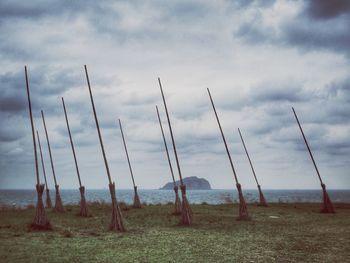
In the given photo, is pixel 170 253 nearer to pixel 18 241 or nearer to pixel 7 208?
pixel 18 241

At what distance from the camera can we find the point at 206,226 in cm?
1630

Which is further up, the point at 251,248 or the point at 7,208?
the point at 7,208

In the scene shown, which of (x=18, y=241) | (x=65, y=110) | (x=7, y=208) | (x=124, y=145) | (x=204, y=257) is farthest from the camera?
(x=124, y=145)

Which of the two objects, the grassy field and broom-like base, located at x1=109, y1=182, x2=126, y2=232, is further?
broom-like base, located at x1=109, y1=182, x2=126, y2=232

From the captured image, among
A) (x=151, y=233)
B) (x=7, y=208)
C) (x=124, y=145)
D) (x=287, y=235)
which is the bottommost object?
(x=287, y=235)

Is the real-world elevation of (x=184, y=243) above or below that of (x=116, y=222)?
below

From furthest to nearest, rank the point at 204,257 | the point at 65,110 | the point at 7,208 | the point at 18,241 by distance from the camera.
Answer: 1. the point at 7,208
2. the point at 65,110
3. the point at 18,241
4. the point at 204,257

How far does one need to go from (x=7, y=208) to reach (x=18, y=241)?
54.6 ft

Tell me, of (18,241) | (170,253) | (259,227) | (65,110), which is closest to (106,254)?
(170,253)

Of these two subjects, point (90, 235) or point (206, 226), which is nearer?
point (90, 235)

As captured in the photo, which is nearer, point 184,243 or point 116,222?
point 184,243

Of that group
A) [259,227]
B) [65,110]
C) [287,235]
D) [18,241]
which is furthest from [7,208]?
[287,235]

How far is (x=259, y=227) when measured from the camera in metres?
15.6

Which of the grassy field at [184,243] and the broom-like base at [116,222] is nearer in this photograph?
the grassy field at [184,243]
